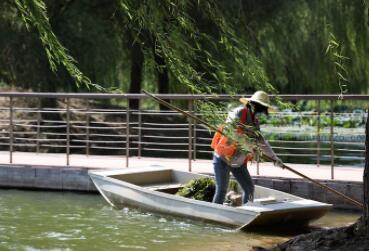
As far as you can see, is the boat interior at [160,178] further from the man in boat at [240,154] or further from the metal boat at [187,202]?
the man in boat at [240,154]

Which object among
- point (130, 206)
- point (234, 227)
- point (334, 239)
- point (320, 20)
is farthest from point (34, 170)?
point (320, 20)

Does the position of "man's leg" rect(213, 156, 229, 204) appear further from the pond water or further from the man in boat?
the pond water

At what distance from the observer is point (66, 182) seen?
12938 mm

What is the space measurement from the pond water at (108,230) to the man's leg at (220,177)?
38 centimetres

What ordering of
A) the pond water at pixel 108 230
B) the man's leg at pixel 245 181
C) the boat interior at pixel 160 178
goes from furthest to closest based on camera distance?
the boat interior at pixel 160 178 < the man's leg at pixel 245 181 < the pond water at pixel 108 230

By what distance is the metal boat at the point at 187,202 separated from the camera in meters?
9.19

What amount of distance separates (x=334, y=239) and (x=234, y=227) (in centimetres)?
309

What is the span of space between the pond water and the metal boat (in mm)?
138

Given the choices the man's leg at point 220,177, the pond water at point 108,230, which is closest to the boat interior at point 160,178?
the pond water at point 108,230

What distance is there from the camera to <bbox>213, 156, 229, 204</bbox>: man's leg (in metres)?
9.23

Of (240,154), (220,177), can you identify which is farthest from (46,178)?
(240,154)

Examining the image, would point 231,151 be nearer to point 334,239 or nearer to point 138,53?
point 334,239

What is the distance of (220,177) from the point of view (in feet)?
30.6

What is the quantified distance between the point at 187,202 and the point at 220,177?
0.76 meters
